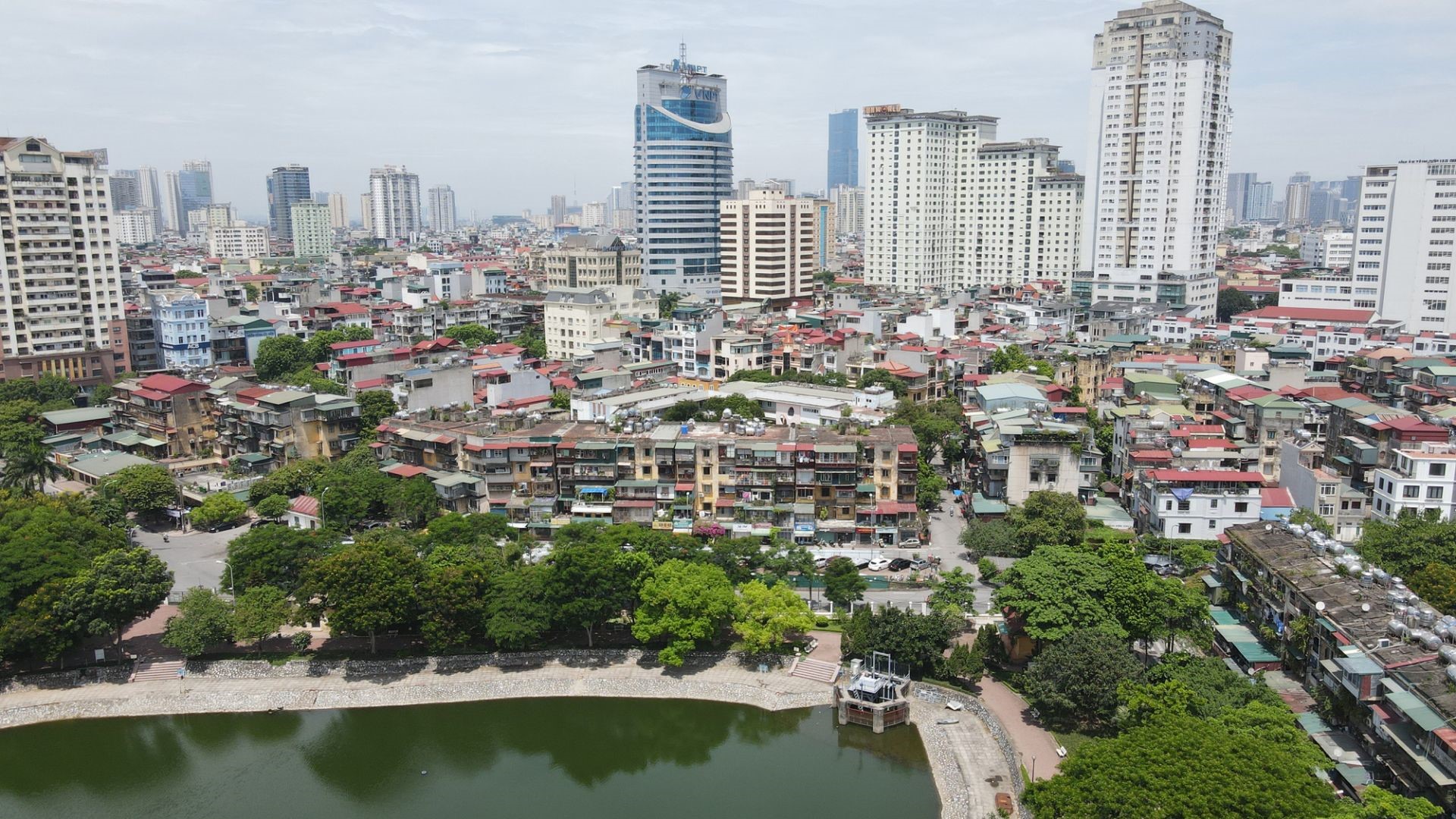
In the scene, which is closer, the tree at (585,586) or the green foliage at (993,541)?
the tree at (585,586)

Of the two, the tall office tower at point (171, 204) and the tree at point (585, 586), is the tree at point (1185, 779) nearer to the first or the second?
the tree at point (585, 586)

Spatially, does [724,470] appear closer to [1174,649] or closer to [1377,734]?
[1174,649]

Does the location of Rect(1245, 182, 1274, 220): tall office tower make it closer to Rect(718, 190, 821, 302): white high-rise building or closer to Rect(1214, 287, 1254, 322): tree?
Rect(1214, 287, 1254, 322): tree

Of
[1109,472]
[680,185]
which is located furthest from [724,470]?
[680,185]

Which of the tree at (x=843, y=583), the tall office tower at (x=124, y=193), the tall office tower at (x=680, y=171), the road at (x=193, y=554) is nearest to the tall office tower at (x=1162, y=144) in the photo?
the tall office tower at (x=680, y=171)

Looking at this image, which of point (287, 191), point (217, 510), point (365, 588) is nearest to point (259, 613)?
point (365, 588)

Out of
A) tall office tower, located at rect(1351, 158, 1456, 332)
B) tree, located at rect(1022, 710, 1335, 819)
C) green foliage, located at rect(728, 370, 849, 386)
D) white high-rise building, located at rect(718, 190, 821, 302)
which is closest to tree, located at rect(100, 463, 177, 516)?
green foliage, located at rect(728, 370, 849, 386)
